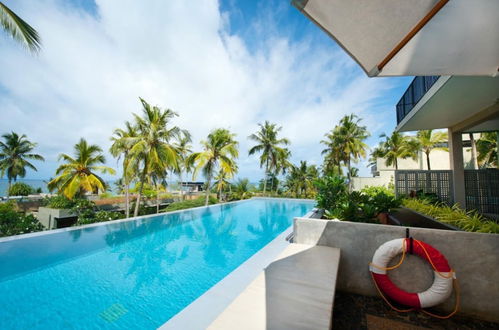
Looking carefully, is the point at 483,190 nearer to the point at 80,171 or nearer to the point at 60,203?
the point at 60,203

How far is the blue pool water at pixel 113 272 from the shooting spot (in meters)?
2.91

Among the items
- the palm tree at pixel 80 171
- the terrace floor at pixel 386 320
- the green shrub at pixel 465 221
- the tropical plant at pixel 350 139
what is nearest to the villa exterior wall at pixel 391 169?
the tropical plant at pixel 350 139

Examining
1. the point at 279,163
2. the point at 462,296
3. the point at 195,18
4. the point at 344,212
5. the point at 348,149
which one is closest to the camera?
the point at 462,296

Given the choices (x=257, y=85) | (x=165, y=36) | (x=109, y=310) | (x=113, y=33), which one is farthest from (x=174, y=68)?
(x=109, y=310)

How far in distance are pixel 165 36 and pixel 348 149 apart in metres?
17.0

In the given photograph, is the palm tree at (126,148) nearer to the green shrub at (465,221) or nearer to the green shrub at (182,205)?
the green shrub at (182,205)

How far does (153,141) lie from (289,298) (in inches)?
406

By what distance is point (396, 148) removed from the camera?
2088 centimetres

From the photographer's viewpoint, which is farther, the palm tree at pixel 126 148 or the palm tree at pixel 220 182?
the palm tree at pixel 220 182

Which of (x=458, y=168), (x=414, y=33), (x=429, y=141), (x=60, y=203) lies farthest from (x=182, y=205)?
(x=429, y=141)

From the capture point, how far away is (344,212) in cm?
359

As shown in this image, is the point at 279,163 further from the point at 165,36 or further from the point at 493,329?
the point at 493,329

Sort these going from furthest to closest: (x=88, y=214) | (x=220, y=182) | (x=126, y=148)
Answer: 1. (x=220, y=182)
2. (x=126, y=148)
3. (x=88, y=214)

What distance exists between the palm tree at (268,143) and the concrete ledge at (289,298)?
53.2ft
